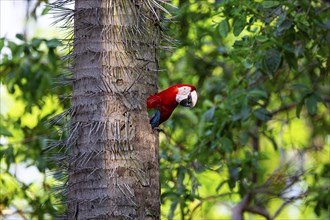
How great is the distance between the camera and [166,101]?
3.93 m

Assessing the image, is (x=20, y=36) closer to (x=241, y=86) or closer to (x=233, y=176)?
(x=241, y=86)

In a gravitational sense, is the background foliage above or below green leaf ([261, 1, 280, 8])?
below

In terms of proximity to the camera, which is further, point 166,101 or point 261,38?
point 261,38

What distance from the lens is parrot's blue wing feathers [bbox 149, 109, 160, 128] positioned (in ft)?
12.1

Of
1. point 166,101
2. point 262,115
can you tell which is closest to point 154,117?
point 166,101

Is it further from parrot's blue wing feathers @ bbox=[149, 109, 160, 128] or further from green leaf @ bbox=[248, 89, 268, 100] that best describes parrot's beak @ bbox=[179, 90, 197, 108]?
green leaf @ bbox=[248, 89, 268, 100]

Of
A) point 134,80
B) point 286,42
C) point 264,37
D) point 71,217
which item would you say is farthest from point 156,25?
point 286,42

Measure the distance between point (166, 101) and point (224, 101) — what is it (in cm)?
198

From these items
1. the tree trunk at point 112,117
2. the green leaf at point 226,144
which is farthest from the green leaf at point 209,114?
the tree trunk at point 112,117

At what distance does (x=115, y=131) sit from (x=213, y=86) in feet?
12.1

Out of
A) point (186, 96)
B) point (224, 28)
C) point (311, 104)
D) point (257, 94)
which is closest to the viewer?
point (186, 96)

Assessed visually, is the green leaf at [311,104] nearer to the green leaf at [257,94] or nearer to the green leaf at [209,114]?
the green leaf at [257,94]

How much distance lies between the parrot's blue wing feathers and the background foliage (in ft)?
3.54

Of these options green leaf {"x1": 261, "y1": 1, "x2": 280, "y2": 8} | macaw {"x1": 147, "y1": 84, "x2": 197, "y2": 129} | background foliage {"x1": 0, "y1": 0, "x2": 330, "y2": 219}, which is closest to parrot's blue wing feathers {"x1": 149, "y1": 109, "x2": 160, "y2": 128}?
macaw {"x1": 147, "y1": 84, "x2": 197, "y2": 129}
